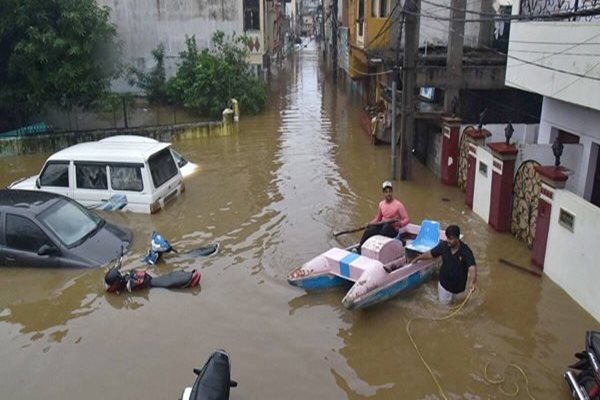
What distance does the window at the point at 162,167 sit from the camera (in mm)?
12481

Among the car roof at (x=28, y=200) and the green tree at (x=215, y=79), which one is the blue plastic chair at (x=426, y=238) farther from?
the green tree at (x=215, y=79)

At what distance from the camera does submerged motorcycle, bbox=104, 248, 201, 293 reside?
9203 mm

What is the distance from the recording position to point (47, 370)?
7.43 meters

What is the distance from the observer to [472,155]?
13492mm

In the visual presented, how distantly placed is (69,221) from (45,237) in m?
0.60

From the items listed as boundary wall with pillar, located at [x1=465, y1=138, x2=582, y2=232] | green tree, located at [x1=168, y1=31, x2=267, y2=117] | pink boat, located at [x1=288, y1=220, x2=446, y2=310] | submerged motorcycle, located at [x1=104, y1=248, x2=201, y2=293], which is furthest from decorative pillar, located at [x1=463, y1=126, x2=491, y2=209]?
green tree, located at [x1=168, y1=31, x2=267, y2=117]

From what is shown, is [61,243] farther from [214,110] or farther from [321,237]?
[214,110]

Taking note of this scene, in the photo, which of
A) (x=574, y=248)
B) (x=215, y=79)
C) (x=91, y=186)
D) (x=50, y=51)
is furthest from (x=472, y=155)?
(x=50, y=51)

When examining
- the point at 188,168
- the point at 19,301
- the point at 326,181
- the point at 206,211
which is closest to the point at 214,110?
the point at 188,168

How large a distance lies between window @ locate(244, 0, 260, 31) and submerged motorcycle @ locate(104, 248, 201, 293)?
1995 centimetres

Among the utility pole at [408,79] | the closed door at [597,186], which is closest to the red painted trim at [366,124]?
the utility pole at [408,79]

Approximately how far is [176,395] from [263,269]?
3834 mm

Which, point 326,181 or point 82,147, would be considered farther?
point 326,181

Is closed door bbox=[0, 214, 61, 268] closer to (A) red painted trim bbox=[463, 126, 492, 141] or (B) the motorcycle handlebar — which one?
(B) the motorcycle handlebar
